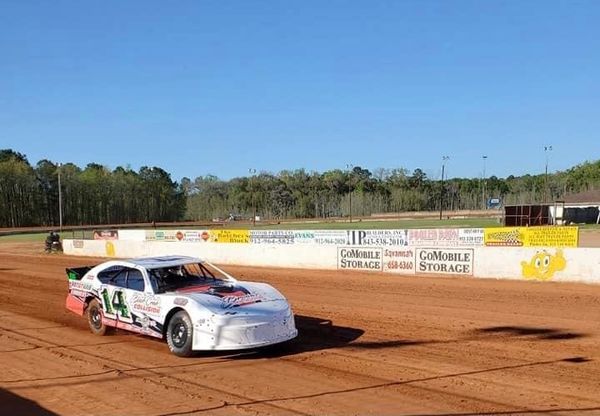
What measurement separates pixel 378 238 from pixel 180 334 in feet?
55.8

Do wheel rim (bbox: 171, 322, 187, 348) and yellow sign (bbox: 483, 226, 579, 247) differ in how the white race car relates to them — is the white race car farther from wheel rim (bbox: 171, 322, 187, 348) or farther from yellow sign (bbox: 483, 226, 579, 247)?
yellow sign (bbox: 483, 226, 579, 247)

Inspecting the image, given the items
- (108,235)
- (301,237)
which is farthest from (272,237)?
(108,235)

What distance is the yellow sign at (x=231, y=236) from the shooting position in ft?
99.3

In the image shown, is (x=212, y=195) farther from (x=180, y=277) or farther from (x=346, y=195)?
(x=180, y=277)

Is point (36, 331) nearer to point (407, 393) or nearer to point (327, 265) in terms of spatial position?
point (407, 393)

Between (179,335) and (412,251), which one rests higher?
(412,251)

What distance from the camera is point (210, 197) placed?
622 feet

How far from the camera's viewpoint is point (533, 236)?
2191cm

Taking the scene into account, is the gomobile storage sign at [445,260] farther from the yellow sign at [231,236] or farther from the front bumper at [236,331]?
the front bumper at [236,331]

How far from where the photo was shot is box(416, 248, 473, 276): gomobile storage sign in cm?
2023

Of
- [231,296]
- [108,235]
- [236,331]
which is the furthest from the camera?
[108,235]

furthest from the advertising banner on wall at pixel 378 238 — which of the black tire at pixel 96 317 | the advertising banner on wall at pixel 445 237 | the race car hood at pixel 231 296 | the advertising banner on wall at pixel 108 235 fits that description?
the advertising banner on wall at pixel 108 235

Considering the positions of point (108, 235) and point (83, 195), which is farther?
point (83, 195)

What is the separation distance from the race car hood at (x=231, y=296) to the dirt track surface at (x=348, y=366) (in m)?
0.76
